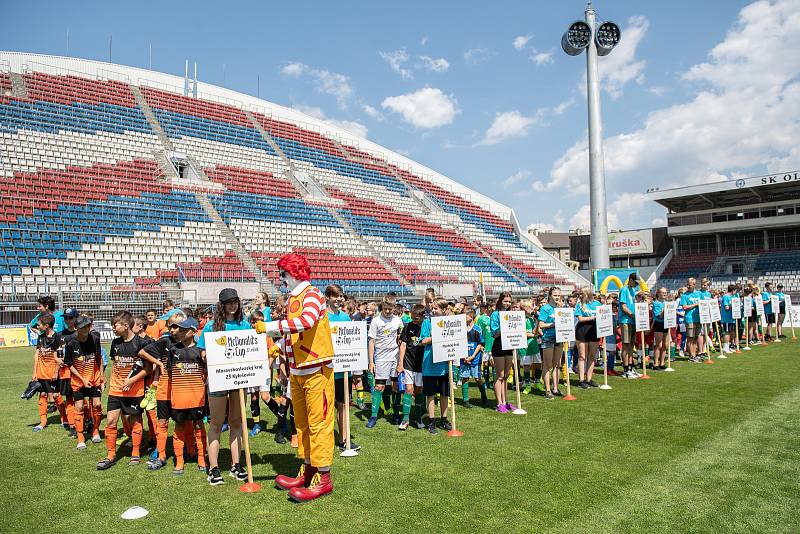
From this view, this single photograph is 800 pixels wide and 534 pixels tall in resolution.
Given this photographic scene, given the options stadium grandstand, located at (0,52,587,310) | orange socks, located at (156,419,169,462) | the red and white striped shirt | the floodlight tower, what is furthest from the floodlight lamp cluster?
orange socks, located at (156,419,169,462)

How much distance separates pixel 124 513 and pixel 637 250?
47288 millimetres

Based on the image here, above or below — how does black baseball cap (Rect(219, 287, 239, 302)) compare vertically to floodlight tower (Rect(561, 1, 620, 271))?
below

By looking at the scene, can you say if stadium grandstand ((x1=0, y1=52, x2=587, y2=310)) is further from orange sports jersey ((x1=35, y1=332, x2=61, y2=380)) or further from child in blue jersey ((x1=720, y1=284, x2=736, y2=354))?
child in blue jersey ((x1=720, y1=284, x2=736, y2=354))

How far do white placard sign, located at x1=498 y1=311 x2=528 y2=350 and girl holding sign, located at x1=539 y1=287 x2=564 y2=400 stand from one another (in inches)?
42.3

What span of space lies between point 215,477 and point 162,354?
1688mm

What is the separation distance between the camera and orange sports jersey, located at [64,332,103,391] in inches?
280

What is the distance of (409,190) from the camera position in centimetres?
4112

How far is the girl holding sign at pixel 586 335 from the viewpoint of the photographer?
10.7 metres

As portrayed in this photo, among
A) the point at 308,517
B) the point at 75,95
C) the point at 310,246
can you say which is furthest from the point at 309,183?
the point at 308,517

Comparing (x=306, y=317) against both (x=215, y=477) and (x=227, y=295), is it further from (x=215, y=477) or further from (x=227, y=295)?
(x=215, y=477)

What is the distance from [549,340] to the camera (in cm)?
981

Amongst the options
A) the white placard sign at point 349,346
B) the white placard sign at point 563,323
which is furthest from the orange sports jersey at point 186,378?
the white placard sign at point 563,323

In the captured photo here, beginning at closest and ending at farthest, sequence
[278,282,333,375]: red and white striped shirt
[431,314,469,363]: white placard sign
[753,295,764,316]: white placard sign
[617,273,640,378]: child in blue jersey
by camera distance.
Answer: [278,282,333,375]: red and white striped shirt < [431,314,469,363]: white placard sign < [617,273,640,378]: child in blue jersey < [753,295,764,316]: white placard sign

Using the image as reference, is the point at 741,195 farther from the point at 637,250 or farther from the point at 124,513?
the point at 124,513
